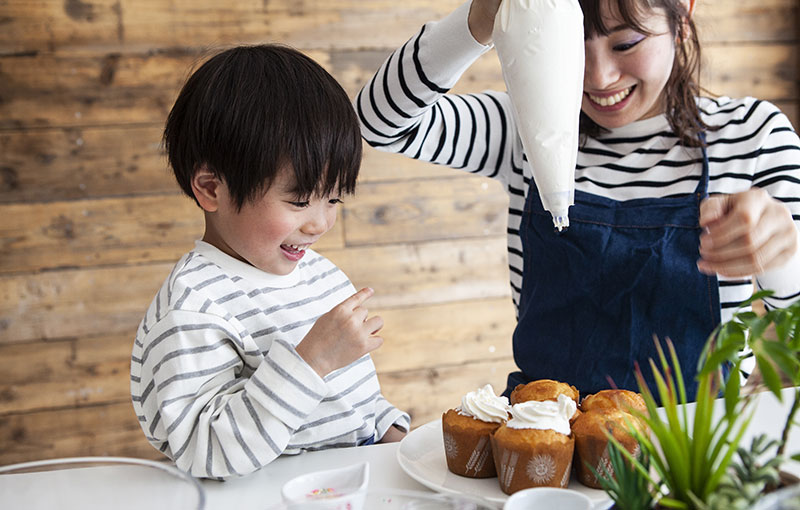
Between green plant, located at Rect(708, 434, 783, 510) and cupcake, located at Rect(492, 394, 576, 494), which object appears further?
cupcake, located at Rect(492, 394, 576, 494)

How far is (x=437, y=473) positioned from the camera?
0.77 m

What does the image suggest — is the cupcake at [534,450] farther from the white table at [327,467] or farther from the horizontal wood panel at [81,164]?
the horizontal wood panel at [81,164]

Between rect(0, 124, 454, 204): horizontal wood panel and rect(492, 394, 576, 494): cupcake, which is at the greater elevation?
rect(0, 124, 454, 204): horizontal wood panel

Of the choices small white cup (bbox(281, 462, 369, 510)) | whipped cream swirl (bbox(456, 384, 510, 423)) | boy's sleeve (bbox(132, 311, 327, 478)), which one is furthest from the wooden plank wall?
small white cup (bbox(281, 462, 369, 510))

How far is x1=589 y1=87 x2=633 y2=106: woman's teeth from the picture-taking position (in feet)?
3.75

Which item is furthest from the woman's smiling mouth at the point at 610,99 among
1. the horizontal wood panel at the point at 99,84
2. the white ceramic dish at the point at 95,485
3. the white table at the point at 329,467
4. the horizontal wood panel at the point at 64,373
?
the horizontal wood panel at the point at 64,373

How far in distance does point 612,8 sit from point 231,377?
705 mm

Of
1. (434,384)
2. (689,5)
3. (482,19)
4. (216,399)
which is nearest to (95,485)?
(216,399)

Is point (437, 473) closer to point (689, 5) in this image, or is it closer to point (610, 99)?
point (610, 99)

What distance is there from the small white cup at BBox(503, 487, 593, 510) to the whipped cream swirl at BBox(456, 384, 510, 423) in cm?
18

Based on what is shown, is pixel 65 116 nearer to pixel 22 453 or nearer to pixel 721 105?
pixel 22 453

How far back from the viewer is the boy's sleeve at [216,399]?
779 mm

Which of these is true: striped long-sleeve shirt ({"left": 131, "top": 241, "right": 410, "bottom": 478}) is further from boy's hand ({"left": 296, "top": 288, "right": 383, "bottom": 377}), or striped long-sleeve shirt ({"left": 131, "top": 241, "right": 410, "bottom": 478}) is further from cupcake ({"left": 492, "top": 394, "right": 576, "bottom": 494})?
cupcake ({"left": 492, "top": 394, "right": 576, "bottom": 494})

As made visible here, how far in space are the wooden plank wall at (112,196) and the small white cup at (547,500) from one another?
169 centimetres
